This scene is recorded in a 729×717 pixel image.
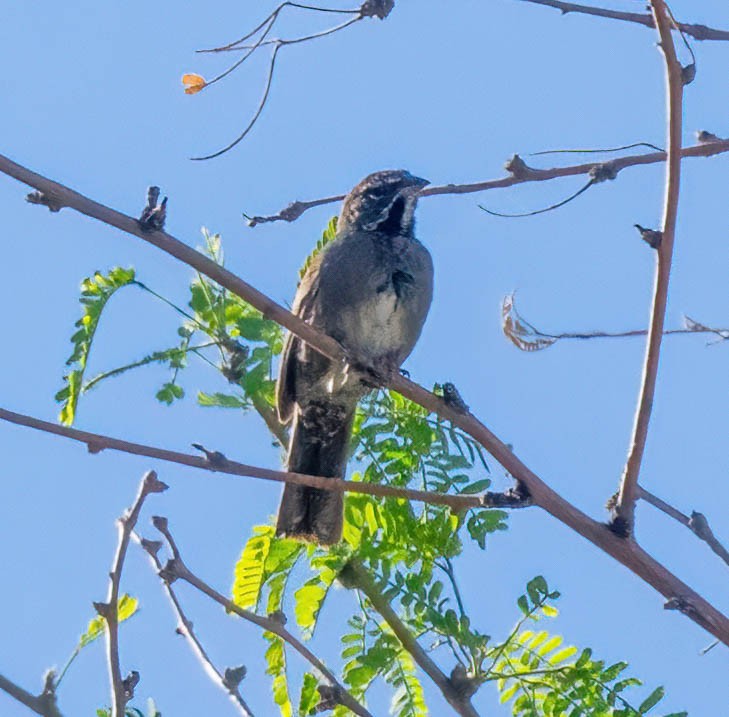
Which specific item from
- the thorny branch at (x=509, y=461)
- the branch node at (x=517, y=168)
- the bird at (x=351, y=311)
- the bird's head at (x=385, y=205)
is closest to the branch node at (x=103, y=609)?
the thorny branch at (x=509, y=461)

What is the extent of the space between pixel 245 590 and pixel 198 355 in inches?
36.7

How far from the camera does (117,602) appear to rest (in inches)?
129

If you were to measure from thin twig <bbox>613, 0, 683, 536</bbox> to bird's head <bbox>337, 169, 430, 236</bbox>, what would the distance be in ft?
10.7

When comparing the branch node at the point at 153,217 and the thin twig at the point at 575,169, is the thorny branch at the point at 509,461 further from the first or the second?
the thin twig at the point at 575,169

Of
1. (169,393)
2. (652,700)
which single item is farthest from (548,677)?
(169,393)

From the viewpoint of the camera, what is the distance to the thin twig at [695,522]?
11.2 feet

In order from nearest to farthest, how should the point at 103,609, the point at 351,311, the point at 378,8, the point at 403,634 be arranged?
1. the point at 103,609
2. the point at 378,8
3. the point at 403,634
4. the point at 351,311

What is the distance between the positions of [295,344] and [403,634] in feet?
7.36

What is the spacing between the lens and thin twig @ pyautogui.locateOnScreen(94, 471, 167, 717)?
3070mm

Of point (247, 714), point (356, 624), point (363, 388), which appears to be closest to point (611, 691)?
point (356, 624)

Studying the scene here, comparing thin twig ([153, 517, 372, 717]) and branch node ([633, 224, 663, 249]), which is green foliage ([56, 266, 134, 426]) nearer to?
thin twig ([153, 517, 372, 717])

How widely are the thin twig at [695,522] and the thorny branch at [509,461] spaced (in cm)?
19

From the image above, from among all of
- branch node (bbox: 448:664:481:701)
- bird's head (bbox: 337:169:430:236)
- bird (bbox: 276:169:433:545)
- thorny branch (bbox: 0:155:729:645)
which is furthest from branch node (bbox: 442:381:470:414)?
bird's head (bbox: 337:169:430:236)

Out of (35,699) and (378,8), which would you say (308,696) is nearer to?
(35,699)
